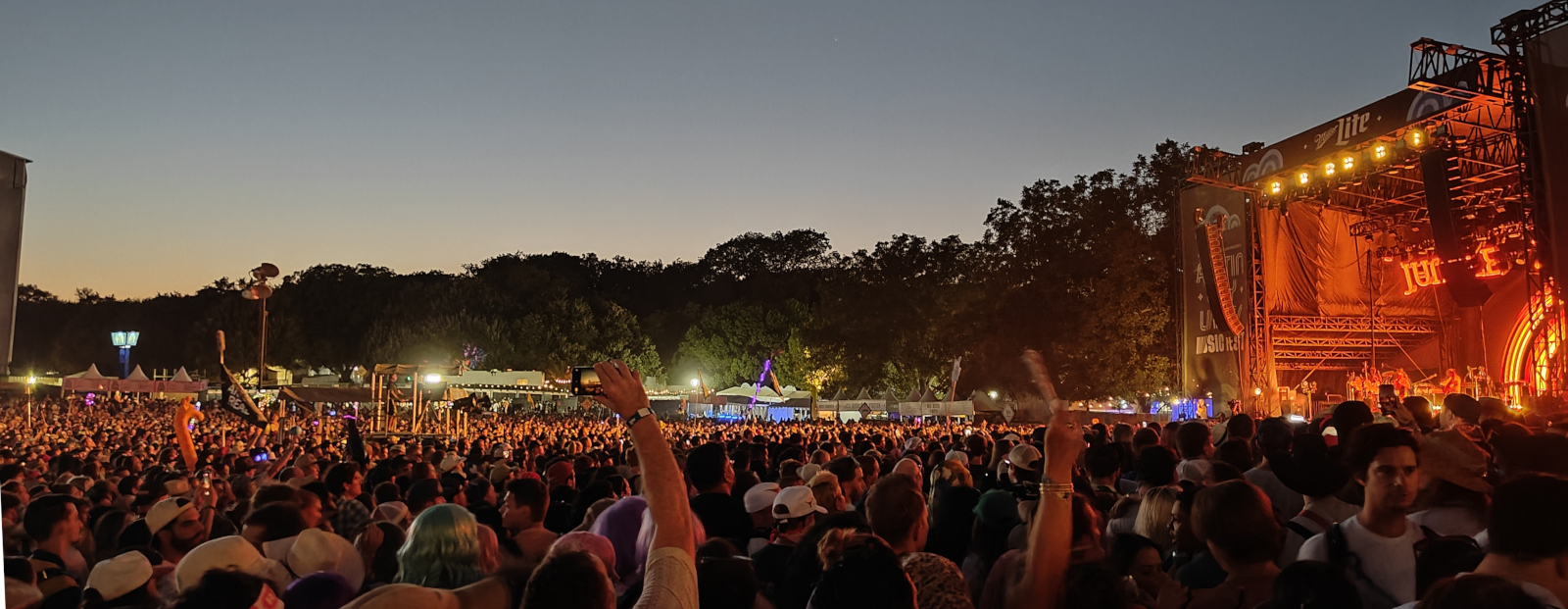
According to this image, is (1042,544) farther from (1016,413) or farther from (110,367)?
(110,367)

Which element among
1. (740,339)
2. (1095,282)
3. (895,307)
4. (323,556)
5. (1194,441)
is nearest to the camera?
(323,556)

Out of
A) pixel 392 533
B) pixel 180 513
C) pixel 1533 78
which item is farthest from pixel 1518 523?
pixel 1533 78

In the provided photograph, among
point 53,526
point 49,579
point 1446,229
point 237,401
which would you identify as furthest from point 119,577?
point 1446,229

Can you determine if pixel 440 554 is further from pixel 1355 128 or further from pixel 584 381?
pixel 1355 128

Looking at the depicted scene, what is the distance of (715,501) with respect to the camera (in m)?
5.32

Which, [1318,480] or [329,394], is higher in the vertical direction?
[329,394]

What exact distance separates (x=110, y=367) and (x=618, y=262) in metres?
50.5

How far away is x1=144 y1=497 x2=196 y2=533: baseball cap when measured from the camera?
5.31m

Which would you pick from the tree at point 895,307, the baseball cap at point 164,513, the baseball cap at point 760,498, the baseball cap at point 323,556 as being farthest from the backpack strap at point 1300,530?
the tree at point 895,307

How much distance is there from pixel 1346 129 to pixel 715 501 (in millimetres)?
21816

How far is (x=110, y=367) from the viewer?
2975 inches

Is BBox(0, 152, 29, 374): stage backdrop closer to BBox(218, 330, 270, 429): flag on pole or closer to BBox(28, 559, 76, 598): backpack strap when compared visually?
BBox(28, 559, 76, 598): backpack strap

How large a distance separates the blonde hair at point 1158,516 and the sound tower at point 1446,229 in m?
18.6

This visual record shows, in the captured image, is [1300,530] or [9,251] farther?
[1300,530]
